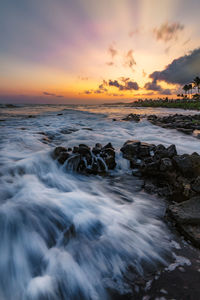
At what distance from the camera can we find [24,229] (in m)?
2.63

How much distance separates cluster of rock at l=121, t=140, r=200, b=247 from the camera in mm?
2462

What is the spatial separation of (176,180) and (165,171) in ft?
1.35

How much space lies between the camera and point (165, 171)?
4180 millimetres

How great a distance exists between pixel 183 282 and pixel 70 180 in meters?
3.21

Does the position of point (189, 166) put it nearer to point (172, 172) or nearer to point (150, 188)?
point (172, 172)

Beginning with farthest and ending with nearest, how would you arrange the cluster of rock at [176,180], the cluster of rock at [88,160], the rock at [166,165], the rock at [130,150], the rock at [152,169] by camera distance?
→ the rock at [130,150], the cluster of rock at [88,160], the rock at [152,169], the rock at [166,165], the cluster of rock at [176,180]

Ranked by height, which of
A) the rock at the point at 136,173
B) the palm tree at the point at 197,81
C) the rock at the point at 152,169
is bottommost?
the rock at the point at 136,173

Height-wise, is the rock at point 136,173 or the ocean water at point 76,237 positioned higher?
the rock at point 136,173

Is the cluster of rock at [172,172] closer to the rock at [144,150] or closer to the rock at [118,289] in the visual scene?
the rock at [144,150]

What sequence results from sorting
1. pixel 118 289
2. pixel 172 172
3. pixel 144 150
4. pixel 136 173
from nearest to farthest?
pixel 118 289 < pixel 172 172 < pixel 136 173 < pixel 144 150

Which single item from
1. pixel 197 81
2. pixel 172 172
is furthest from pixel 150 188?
pixel 197 81

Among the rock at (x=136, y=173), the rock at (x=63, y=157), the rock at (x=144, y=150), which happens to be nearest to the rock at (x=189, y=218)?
the rock at (x=136, y=173)

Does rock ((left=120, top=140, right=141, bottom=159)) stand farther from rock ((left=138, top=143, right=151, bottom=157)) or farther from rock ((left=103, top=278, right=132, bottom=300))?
rock ((left=103, top=278, right=132, bottom=300))

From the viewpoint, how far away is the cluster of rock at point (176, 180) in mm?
2462
